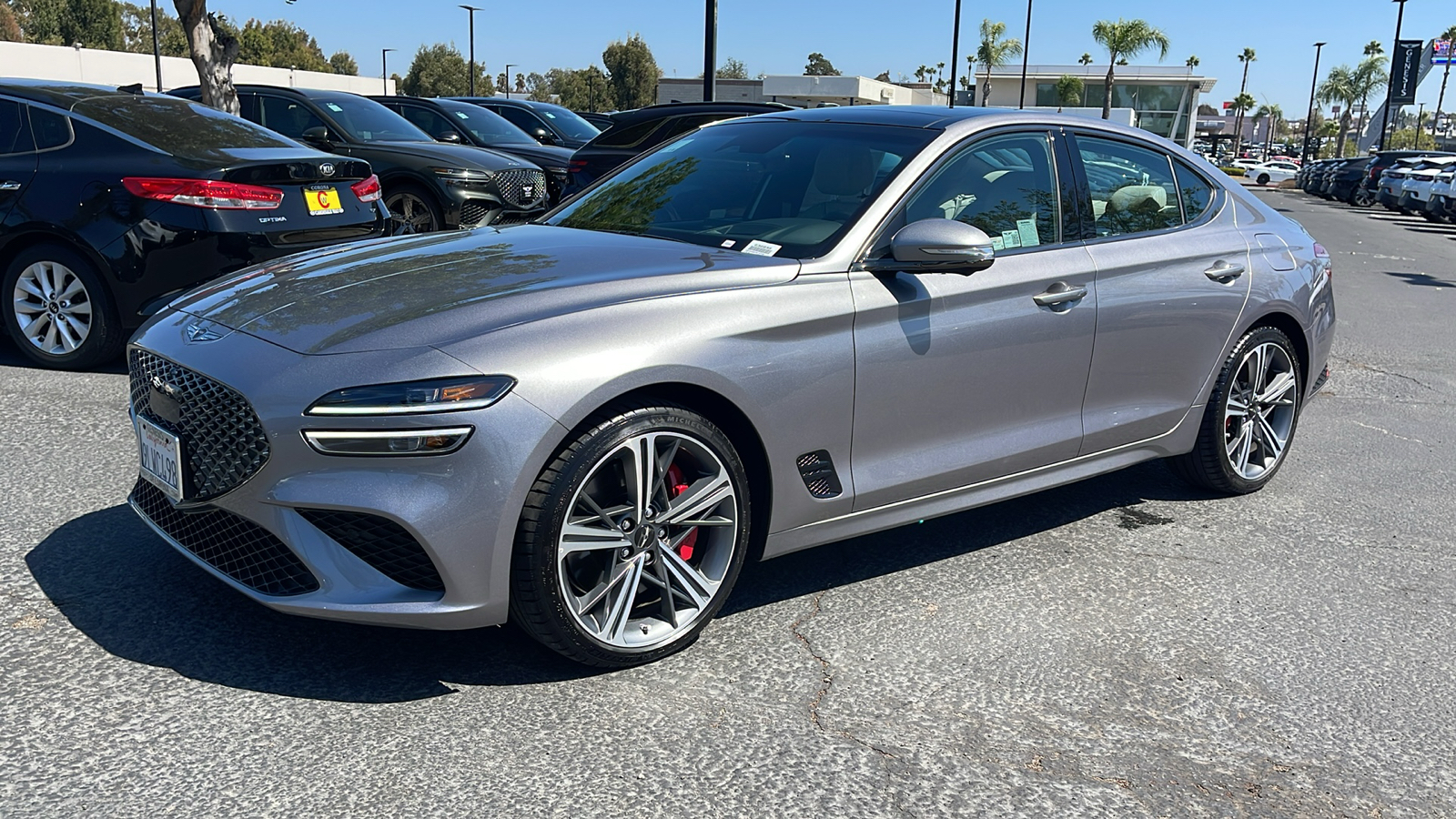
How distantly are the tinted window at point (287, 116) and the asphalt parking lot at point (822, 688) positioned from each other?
752 cm

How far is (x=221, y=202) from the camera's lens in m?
6.28

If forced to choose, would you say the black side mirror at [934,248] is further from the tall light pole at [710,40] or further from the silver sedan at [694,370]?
the tall light pole at [710,40]

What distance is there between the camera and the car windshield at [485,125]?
14.3 metres

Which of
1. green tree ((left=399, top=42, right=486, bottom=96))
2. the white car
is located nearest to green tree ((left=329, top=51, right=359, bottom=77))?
green tree ((left=399, top=42, right=486, bottom=96))

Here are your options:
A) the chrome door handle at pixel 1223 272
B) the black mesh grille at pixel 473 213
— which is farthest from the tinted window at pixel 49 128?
the chrome door handle at pixel 1223 272

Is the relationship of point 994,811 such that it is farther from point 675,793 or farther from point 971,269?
point 971,269

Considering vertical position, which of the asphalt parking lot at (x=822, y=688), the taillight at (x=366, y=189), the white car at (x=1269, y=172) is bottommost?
the white car at (x=1269, y=172)

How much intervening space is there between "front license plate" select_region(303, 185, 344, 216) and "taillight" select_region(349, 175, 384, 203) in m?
0.21

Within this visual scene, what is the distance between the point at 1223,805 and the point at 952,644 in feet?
3.21

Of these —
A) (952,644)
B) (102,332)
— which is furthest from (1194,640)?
(102,332)

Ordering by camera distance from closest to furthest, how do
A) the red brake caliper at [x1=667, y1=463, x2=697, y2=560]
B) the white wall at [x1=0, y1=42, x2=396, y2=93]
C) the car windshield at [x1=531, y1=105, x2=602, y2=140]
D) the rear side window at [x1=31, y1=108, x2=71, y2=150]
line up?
the red brake caliper at [x1=667, y1=463, x2=697, y2=560] → the rear side window at [x1=31, y1=108, x2=71, y2=150] → the car windshield at [x1=531, y1=105, x2=602, y2=140] → the white wall at [x1=0, y1=42, x2=396, y2=93]

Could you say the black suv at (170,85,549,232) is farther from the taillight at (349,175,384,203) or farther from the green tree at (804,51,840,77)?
the green tree at (804,51,840,77)

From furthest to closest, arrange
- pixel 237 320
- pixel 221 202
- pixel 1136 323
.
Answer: pixel 221 202, pixel 1136 323, pixel 237 320

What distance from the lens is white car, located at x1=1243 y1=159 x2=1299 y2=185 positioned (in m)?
65.7
